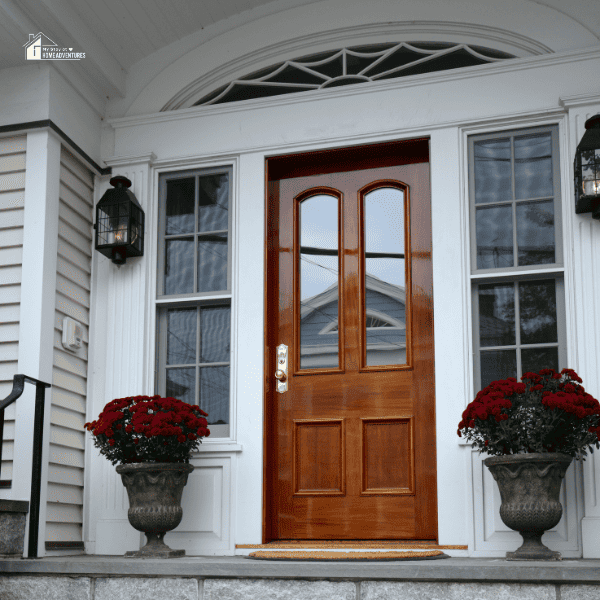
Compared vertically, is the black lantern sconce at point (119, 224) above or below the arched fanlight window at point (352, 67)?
below

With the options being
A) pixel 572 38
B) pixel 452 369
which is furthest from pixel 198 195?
pixel 572 38

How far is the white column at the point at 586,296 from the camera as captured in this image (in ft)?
12.5

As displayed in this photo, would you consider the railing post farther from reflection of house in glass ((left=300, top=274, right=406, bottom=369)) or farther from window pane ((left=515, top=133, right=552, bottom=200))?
window pane ((left=515, top=133, right=552, bottom=200))

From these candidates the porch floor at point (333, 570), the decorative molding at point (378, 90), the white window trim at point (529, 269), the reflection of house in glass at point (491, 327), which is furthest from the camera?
the decorative molding at point (378, 90)

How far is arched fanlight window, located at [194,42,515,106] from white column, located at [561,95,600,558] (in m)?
0.66

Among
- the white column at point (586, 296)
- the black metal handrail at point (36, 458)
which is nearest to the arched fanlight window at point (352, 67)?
the white column at point (586, 296)

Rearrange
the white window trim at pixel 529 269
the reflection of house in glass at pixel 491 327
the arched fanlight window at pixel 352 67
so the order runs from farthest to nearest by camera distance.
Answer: the arched fanlight window at pixel 352 67, the reflection of house in glass at pixel 491 327, the white window trim at pixel 529 269

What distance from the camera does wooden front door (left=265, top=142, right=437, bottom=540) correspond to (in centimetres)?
425

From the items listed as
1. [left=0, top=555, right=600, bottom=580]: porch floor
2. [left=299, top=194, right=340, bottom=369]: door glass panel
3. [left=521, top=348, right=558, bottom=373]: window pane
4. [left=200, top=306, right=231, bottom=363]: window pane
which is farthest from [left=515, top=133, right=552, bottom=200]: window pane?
[left=0, top=555, right=600, bottom=580]: porch floor

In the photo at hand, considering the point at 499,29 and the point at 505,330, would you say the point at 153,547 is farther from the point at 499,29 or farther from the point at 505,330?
the point at 499,29

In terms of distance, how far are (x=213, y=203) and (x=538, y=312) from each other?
188 centimetres

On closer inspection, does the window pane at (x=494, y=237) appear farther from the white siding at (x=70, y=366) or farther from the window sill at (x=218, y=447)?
the white siding at (x=70, y=366)

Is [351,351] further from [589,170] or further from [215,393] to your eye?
[589,170]

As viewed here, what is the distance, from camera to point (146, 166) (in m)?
4.82
